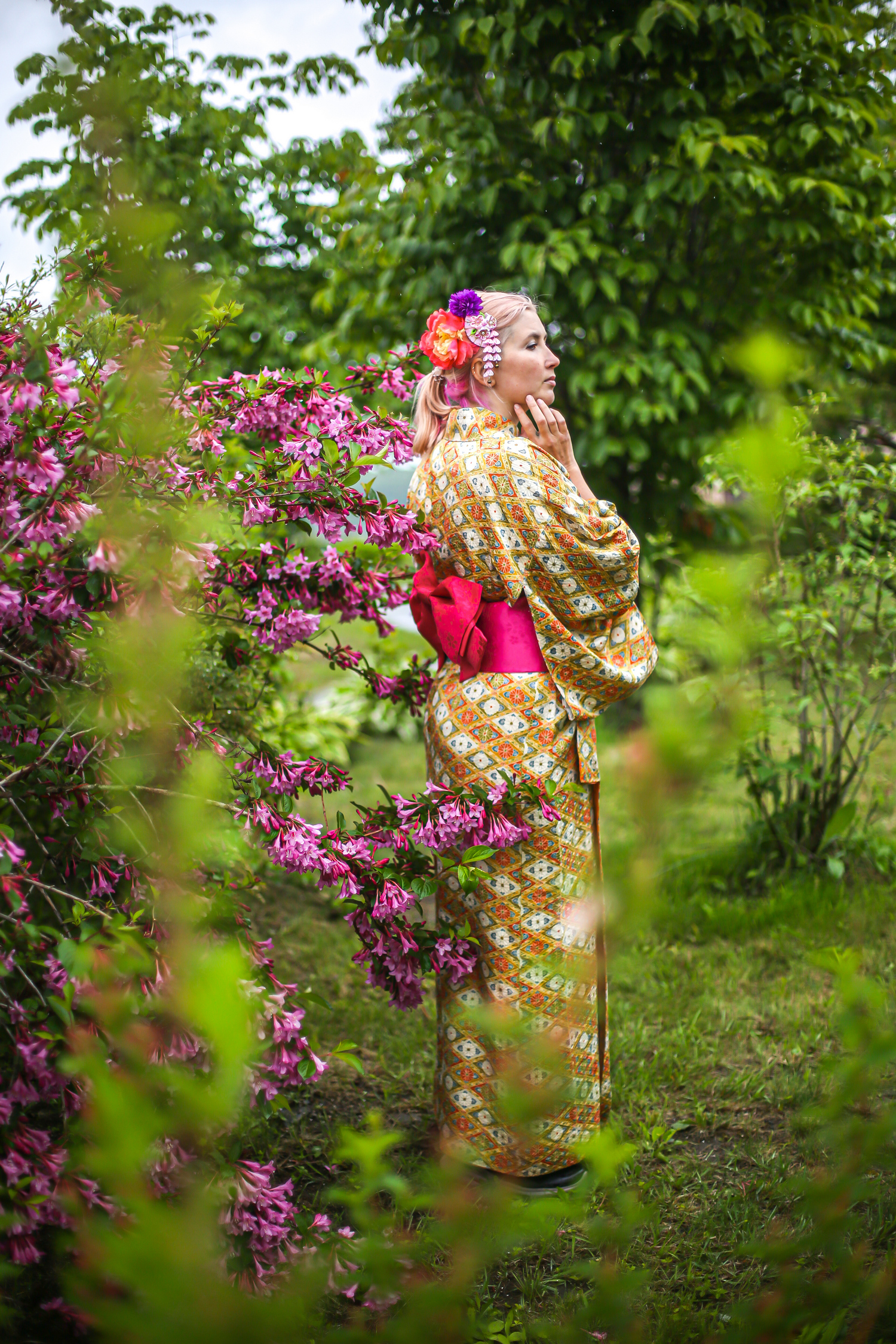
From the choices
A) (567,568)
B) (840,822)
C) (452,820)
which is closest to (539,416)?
(567,568)

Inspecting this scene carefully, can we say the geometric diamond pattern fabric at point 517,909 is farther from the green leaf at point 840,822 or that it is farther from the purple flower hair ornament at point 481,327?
the green leaf at point 840,822

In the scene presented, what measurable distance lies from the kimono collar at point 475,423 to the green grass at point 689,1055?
2.88ft

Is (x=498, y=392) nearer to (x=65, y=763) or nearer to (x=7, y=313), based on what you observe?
(x=7, y=313)

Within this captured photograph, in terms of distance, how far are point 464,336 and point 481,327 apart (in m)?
0.05

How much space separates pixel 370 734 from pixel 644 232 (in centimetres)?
416

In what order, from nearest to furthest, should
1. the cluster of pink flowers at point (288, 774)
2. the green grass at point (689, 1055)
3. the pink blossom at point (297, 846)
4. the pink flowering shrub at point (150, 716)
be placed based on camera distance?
the pink flowering shrub at point (150, 716)
the pink blossom at point (297, 846)
the cluster of pink flowers at point (288, 774)
the green grass at point (689, 1055)

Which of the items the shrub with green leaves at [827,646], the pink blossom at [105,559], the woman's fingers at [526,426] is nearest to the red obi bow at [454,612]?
the woman's fingers at [526,426]

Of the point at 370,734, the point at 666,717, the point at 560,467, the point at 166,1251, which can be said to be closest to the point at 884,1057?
the point at 666,717

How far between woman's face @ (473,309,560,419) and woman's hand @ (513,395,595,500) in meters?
0.03

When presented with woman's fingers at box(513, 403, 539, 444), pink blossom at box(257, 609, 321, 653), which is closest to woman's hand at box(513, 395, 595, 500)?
woman's fingers at box(513, 403, 539, 444)

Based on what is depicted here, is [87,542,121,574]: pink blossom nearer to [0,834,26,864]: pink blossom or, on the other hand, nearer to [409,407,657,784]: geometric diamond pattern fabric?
[0,834,26,864]: pink blossom

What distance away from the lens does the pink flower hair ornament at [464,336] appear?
7.83ft

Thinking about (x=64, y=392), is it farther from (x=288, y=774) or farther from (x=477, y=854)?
(x=477, y=854)

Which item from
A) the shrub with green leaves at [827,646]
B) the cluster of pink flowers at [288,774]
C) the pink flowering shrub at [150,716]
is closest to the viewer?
the pink flowering shrub at [150,716]
